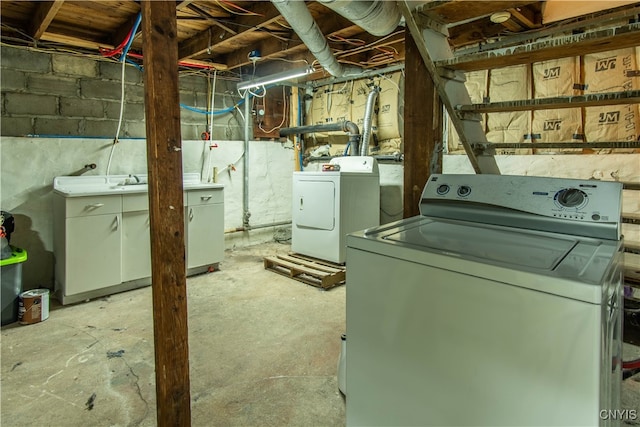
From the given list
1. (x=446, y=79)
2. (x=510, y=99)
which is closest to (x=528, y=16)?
(x=510, y=99)

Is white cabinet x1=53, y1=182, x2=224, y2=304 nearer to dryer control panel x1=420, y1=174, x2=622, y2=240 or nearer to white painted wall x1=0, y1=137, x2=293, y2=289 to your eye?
white painted wall x1=0, y1=137, x2=293, y2=289

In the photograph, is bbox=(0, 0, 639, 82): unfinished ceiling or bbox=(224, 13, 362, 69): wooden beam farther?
bbox=(224, 13, 362, 69): wooden beam

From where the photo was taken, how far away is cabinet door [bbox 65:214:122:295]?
294cm

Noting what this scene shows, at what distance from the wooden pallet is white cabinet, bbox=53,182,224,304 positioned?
3.00ft

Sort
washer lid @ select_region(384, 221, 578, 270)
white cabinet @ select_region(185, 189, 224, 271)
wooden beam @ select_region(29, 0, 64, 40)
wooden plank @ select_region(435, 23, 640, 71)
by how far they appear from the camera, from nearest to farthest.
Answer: washer lid @ select_region(384, 221, 578, 270), wooden plank @ select_region(435, 23, 640, 71), wooden beam @ select_region(29, 0, 64, 40), white cabinet @ select_region(185, 189, 224, 271)

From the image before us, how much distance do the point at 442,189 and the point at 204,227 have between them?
273 cm

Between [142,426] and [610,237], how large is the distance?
Result: 2018 mm

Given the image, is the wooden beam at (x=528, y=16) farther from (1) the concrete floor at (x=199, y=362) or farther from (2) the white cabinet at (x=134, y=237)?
(2) the white cabinet at (x=134, y=237)

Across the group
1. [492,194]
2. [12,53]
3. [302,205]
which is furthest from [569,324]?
[12,53]

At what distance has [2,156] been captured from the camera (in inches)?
120

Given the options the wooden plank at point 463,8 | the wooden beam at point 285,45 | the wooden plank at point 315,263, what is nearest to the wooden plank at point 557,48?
the wooden plank at point 463,8

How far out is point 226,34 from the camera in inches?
128

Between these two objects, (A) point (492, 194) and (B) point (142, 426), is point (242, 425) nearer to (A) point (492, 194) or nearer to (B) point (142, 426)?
(B) point (142, 426)

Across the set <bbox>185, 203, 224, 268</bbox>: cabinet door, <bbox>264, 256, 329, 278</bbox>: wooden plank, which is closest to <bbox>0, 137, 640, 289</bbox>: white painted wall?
<bbox>185, 203, 224, 268</bbox>: cabinet door
